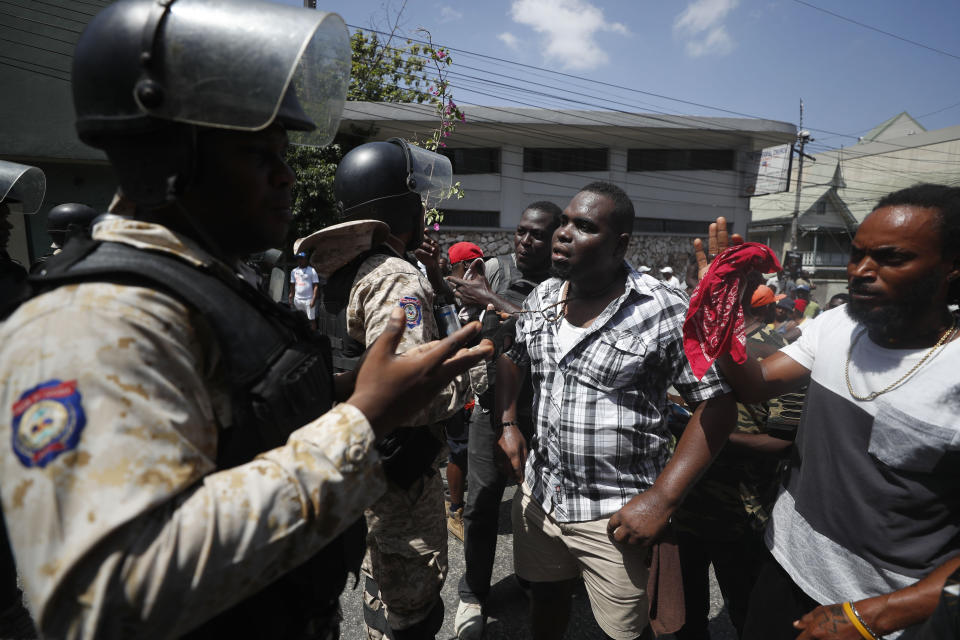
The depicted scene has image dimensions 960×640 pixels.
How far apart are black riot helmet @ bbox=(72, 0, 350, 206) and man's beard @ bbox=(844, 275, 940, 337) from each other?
71.4 inches

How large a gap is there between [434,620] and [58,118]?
1301cm

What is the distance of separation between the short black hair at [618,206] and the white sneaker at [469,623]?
221cm

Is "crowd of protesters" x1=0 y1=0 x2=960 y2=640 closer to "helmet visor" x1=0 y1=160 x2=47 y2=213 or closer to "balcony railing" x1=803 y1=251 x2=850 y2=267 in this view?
"helmet visor" x1=0 y1=160 x2=47 y2=213

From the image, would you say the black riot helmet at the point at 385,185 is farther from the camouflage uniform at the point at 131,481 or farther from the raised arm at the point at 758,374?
the camouflage uniform at the point at 131,481

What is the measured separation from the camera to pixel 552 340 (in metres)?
2.24

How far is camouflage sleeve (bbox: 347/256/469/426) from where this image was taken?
1773 mm

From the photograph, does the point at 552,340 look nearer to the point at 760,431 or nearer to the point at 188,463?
the point at 760,431

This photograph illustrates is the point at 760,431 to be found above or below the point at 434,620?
above

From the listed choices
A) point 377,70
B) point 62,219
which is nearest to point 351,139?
point 377,70

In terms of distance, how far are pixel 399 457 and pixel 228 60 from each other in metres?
1.41

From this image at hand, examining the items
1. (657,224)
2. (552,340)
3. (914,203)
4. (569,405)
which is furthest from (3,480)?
(657,224)

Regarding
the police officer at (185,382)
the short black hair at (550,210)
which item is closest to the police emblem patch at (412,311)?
the police officer at (185,382)

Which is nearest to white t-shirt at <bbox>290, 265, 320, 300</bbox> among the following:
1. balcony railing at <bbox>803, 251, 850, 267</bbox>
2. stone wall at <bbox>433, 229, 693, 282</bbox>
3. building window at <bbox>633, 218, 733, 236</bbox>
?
stone wall at <bbox>433, 229, 693, 282</bbox>

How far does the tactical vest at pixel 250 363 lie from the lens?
799mm
